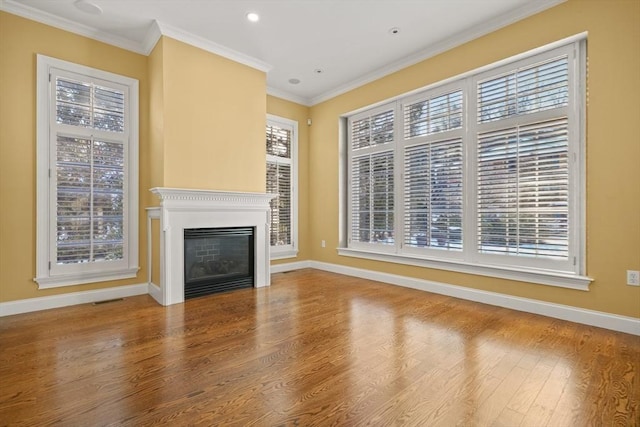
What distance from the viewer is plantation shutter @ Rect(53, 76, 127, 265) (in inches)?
134

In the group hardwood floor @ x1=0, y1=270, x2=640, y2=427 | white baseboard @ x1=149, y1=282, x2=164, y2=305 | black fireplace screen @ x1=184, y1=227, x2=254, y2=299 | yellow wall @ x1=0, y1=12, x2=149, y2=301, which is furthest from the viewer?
black fireplace screen @ x1=184, y1=227, x2=254, y2=299

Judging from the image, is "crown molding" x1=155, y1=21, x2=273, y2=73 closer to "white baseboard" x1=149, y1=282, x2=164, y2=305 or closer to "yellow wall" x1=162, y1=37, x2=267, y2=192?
"yellow wall" x1=162, y1=37, x2=267, y2=192

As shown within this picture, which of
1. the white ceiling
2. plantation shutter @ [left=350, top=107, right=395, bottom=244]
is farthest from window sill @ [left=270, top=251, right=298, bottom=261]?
the white ceiling

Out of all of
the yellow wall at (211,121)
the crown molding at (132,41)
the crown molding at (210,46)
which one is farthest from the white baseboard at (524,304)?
the crown molding at (132,41)

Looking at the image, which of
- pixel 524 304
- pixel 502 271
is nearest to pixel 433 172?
pixel 502 271

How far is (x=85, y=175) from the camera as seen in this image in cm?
354

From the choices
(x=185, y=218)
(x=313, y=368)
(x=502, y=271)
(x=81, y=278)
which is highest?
(x=185, y=218)

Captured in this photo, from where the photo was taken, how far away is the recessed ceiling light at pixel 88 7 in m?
3.07

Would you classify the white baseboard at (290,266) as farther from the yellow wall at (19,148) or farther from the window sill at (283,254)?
the yellow wall at (19,148)

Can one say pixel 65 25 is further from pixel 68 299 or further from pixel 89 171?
pixel 68 299

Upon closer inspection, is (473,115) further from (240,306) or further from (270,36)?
(240,306)

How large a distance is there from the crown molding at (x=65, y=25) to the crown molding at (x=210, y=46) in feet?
1.75

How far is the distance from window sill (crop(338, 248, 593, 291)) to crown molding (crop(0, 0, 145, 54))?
424 centimetres

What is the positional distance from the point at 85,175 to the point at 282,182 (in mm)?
2797
